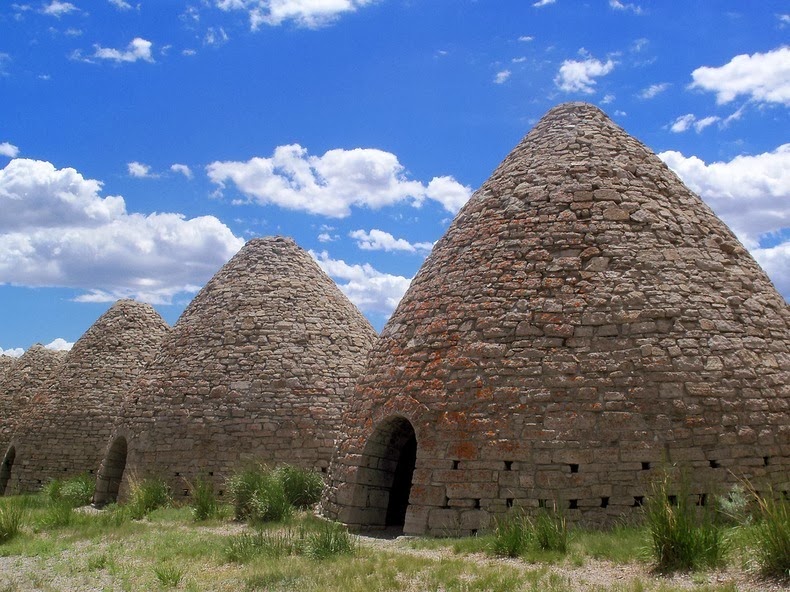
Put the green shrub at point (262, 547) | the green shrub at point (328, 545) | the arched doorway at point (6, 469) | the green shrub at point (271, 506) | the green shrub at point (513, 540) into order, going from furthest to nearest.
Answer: the arched doorway at point (6, 469), the green shrub at point (271, 506), the green shrub at point (262, 547), the green shrub at point (328, 545), the green shrub at point (513, 540)

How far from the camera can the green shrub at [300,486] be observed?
12.3 meters

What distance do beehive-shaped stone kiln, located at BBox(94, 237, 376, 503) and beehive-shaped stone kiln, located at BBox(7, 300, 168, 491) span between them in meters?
3.04

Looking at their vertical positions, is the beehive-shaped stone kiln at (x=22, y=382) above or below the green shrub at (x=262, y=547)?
above

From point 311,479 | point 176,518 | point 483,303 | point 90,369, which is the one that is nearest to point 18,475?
point 90,369

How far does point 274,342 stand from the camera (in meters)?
14.9

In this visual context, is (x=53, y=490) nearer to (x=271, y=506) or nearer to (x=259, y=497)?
(x=259, y=497)

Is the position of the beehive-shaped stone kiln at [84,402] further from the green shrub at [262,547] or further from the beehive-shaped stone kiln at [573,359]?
the beehive-shaped stone kiln at [573,359]

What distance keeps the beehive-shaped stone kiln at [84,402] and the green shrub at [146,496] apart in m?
4.35

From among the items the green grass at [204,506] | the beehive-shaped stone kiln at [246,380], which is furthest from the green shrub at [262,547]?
the beehive-shaped stone kiln at [246,380]

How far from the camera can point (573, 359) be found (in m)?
8.91

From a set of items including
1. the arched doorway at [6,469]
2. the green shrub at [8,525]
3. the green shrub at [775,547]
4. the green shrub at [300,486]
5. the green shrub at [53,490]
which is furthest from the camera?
the arched doorway at [6,469]

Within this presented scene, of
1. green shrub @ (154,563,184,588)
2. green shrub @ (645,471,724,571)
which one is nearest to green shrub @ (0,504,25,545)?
green shrub @ (154,563,184,588)

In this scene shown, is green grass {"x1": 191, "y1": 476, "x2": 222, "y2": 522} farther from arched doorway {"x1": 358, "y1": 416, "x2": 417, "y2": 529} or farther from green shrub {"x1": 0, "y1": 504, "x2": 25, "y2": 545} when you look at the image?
arched doorway {"x1": 358, "y1": 416, "x2": 417, "y2": 529}

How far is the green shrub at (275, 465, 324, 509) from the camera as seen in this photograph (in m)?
12.3
